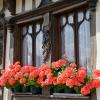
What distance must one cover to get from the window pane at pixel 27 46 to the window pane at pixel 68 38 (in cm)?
84

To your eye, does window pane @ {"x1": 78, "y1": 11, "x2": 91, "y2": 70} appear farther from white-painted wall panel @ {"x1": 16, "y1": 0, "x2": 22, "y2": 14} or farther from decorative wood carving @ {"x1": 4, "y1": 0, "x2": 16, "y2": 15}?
decorative wood carving @ {"x1": 4, "y1": 0, "x2": 16, "y2": 15}

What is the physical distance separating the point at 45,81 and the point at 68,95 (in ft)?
1.27

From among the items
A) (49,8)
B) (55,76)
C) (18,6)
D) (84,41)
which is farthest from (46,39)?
(18,6)

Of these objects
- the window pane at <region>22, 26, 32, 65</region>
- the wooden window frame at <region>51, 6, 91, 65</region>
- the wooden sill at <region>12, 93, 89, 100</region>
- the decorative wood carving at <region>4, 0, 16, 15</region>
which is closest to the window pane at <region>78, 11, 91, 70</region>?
the wooden window frame at <region>51, 6, 91, 65</region>

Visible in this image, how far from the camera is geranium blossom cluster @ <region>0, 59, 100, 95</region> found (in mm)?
4883

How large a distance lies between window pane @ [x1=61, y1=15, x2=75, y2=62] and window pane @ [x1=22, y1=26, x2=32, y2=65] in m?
0.84

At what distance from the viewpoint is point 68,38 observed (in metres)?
5.86

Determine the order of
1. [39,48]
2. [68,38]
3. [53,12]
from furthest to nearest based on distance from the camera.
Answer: [39,48] → [53,12] → [68,38]

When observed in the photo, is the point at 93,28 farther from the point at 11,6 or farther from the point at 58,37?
the point at 11,6

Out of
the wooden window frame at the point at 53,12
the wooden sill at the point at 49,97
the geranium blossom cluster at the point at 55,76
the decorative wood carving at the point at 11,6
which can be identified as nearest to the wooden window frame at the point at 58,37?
the wooden window frame at the point at 53,12

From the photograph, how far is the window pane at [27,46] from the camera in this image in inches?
259

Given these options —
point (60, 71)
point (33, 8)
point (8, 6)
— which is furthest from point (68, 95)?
point (8, 6)

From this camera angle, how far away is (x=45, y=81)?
212 inches

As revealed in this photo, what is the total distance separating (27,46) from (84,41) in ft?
4.58
